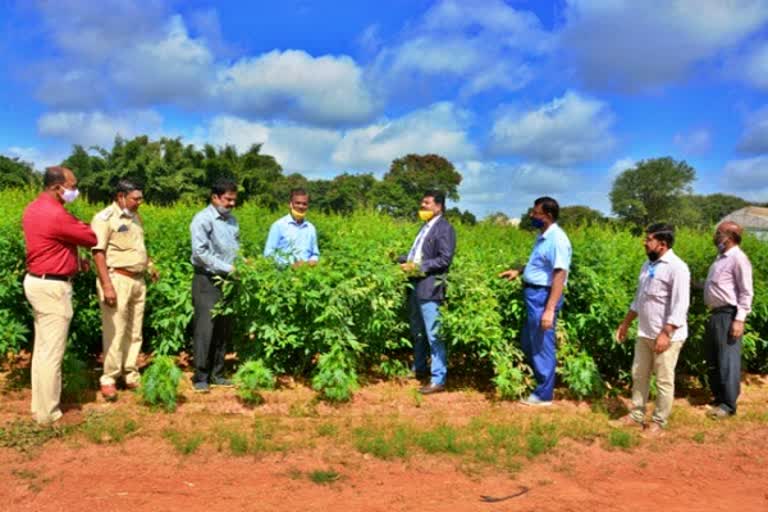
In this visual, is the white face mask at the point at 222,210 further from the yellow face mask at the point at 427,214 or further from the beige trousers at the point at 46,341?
Answer: the yellow face mask at the point at 427,214

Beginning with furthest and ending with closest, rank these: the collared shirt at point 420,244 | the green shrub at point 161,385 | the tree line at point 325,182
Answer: the tree line at point 325,182 < the collared shirt at point 420,244 < the green shrub at point 161,385

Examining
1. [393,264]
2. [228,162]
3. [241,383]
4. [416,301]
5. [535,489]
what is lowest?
[535,489]

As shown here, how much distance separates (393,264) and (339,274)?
2.00 feet

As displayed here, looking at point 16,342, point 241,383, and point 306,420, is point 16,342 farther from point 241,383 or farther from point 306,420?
point 306,420

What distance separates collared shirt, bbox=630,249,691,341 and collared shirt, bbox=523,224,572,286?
657 millimetres

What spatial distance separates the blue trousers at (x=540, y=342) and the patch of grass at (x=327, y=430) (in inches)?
75.7

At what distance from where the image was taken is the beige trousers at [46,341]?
429 cm

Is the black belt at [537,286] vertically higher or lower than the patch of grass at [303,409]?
higher

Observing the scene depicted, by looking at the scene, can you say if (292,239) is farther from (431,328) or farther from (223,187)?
(431,328)

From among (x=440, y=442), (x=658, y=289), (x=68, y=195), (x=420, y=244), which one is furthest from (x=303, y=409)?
(x=658, y=289)

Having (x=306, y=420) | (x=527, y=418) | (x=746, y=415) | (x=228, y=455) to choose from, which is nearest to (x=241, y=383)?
(x=306, y=420)

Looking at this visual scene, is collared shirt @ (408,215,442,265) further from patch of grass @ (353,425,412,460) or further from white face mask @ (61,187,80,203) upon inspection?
white face mask @ (61,187,80,203)

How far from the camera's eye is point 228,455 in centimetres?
391

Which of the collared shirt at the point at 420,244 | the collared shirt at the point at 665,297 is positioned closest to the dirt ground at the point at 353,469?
the collared shirt at the point at 665,297
